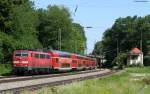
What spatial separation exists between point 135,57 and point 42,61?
320 ft

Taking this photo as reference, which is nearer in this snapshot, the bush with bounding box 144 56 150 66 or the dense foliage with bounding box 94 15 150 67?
the bush with bounding box 144 56 150 66

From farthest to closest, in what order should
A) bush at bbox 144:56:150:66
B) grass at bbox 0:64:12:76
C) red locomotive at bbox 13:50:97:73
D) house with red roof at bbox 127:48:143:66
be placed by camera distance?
1. bush at bbox 144:56:150:66
2. house with red roof at bbox 127:48:143:66
3. grass at bbox 0:64:12:76
4. red locomotive at bbox 13:50:97:73

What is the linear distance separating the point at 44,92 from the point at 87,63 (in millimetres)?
84302

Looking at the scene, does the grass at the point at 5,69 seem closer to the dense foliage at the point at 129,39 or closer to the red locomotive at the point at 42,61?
the red locomotive at the point at 42,61

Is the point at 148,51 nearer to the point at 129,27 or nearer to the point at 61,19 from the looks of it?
the point at 129,27

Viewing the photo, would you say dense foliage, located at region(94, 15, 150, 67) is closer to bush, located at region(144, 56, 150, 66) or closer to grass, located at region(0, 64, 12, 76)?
bush, located at region(144, 56, 150, 66)

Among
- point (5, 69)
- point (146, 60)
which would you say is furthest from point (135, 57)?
point (5, 69)

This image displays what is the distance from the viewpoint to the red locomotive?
60.3m

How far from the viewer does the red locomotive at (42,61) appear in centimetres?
6028

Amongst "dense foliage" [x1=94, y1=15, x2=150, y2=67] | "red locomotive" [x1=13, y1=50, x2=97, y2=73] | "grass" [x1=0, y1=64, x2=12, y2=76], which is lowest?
"grass" [x1=0, y1=64, x2=12, y2=76]

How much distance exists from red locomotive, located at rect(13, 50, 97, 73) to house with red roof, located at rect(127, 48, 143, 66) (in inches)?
2694

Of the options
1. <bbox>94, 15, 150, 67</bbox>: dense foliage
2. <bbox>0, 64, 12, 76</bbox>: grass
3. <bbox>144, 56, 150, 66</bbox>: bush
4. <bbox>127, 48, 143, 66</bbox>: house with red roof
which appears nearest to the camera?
<bbox>0, 64, 12, 76</bbox>: grass

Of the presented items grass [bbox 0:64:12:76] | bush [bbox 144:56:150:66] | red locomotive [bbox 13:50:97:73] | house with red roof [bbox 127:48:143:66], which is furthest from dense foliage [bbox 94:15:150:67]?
grass [bbox 0:64:12:76]

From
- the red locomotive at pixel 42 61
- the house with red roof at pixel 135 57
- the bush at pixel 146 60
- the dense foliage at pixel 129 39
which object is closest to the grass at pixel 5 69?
the red locomotive at pixel 42 61
